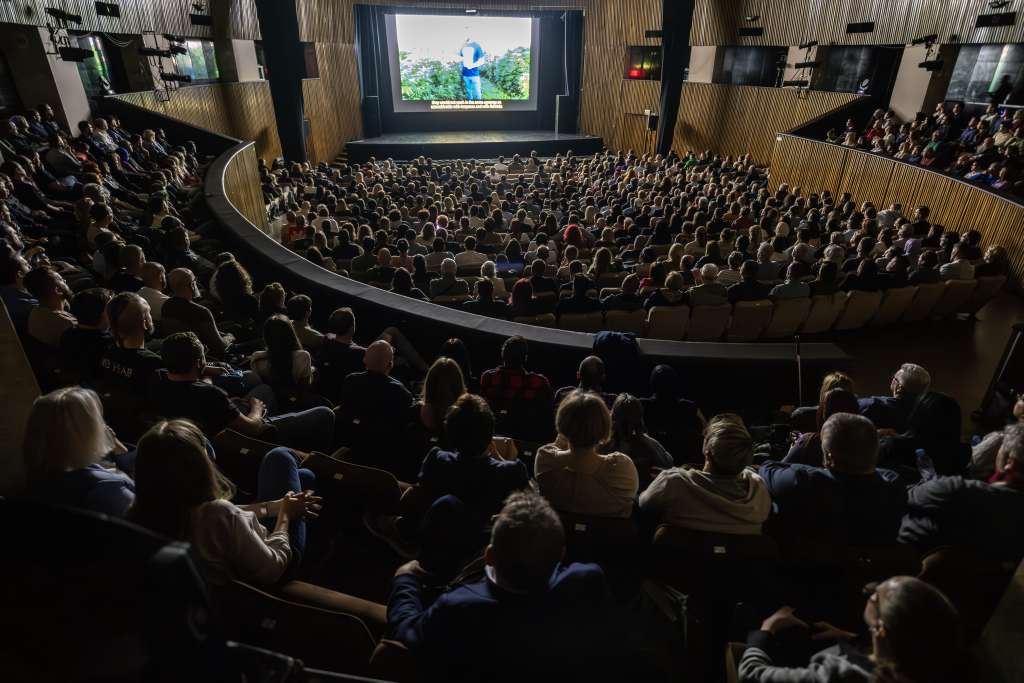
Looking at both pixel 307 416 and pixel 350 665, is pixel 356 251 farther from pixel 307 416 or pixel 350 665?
pixel 350 665

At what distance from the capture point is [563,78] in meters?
23.5

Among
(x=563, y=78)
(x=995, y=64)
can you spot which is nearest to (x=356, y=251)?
(x=995, y=64)

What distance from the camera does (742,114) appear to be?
1858cm

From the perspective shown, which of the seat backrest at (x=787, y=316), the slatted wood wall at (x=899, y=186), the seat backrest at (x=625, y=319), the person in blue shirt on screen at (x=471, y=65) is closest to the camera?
the seat backrest at (x=625, y=319)

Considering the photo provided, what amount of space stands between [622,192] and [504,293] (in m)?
7.10

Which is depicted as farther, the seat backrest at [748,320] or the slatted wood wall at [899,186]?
the slatted wood wall at [899,186]

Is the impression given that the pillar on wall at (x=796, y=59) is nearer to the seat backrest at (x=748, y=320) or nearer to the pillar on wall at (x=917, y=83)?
the pillar on wall at (x=917, y=83)

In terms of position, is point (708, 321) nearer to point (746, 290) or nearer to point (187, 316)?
point (746, 290)

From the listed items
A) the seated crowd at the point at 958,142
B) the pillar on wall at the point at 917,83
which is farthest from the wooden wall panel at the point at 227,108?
the pillar on wall at the point at 917,83

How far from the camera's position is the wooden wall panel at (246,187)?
8719 millimetres

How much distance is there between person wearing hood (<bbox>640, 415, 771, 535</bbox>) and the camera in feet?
6.61

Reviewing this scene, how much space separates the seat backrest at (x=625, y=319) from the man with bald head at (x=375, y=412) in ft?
9.24

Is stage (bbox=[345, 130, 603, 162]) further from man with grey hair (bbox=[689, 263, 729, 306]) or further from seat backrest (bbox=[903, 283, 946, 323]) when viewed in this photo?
man with grey hair (bbox=[689, 263, 729, 306])

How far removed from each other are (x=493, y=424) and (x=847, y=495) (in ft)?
4.44
